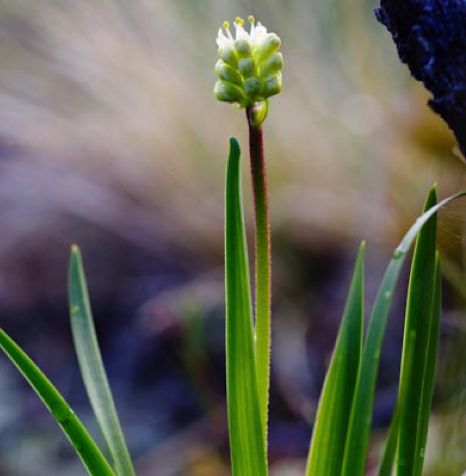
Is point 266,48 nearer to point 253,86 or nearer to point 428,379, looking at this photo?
point 253,86

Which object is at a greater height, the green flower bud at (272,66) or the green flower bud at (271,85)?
the green flower bud at (272,66)

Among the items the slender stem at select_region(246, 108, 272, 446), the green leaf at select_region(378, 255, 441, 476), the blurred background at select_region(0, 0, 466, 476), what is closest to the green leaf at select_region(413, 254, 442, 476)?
the green leaf at select_region(378, 255, 441, 476)

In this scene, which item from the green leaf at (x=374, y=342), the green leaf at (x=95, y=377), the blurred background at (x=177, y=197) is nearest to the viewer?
the green leaf at (x=374, y=342)

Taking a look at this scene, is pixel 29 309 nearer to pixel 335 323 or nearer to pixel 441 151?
pixel 335 323

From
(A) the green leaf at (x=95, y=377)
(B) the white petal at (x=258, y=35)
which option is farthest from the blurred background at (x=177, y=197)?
(B) the white petal at (x=258, y=35)

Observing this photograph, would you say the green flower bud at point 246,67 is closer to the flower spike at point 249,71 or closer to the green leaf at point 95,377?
the flower spike at point 249,71

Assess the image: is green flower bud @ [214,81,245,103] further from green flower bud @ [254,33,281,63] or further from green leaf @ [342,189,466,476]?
green leaf @ [342,189,466,476]

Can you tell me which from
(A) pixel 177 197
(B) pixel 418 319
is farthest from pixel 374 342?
(A) pixel 177 197

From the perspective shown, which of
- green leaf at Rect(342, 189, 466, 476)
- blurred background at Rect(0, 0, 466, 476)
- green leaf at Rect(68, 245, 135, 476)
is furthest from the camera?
blurred background at Rect(0, 0, 466, 476)
